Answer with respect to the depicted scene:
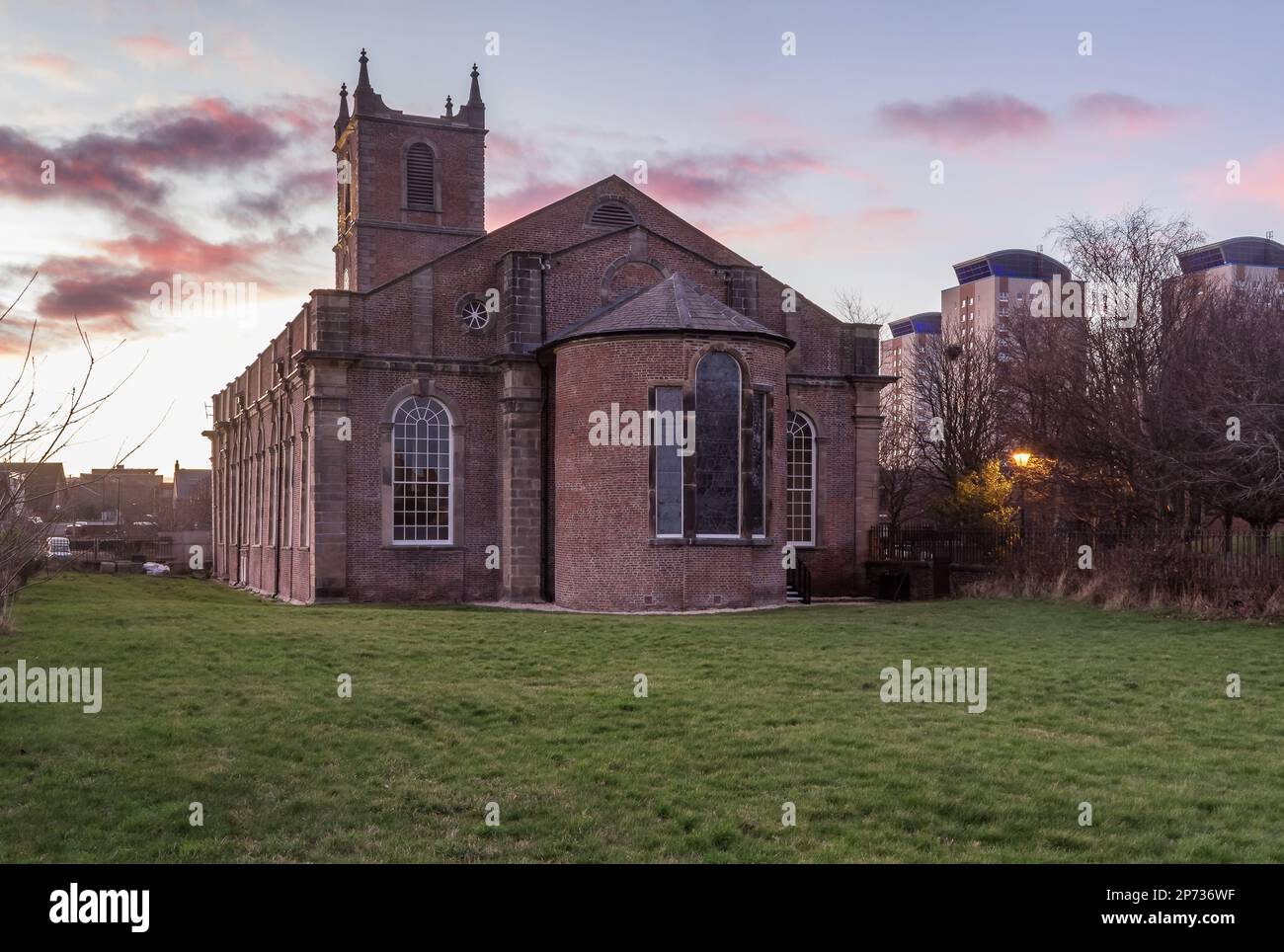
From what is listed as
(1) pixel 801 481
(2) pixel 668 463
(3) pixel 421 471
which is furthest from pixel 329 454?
(1) pixel 801 481

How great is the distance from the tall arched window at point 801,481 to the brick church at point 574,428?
57 mm

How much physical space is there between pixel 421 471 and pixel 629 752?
1973 cm

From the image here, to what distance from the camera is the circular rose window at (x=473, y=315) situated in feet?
97.9

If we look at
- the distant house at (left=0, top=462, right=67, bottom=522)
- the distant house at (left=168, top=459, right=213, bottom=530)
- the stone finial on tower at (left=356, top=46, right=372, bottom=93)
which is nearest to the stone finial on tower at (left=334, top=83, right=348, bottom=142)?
the stone finial on tower at (left=356, top=46, right=372, bottom=93)

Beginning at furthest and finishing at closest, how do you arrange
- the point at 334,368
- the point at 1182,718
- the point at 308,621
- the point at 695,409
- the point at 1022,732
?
1. the point at 334,368
2. the point at 695,409
3. the point at 308,621
4. the point at 1182,718
5. the point at 1022,732

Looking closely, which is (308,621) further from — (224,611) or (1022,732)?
(1022,732)

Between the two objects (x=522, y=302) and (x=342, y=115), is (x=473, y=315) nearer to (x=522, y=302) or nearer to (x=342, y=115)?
(x=522, y=302)

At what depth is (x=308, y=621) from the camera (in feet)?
67.9

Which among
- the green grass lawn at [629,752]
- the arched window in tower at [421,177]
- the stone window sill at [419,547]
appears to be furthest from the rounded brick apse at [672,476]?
the arched window in tower at [421,177]

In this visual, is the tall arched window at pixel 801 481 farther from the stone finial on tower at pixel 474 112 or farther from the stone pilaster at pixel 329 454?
the stone finial on tower at pixel 474 112

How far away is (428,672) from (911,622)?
10.5 meters

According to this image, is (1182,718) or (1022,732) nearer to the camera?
(1022,732)
